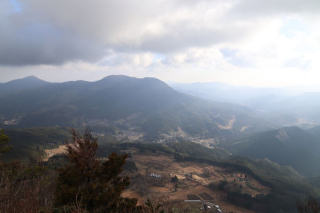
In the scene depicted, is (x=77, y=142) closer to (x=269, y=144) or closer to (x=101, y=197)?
(x=101, y=197)

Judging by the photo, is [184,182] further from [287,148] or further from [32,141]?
[287,148]

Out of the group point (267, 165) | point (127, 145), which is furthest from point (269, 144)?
point (127, 145)

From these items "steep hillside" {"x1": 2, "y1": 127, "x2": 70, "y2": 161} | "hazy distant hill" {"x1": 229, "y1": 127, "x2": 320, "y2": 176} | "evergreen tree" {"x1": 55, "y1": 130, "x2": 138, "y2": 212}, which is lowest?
"hazy distant hill" {"x1": 229, "y1": 127, "x2": 320, "y2": 176}

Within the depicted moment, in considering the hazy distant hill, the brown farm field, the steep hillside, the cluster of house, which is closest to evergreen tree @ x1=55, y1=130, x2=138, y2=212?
the brown farm field

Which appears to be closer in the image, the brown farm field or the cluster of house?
the brown farm field

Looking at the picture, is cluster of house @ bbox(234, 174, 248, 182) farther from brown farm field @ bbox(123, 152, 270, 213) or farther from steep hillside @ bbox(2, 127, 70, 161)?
steep hillside @ bbox(2, 127, 70, 161)

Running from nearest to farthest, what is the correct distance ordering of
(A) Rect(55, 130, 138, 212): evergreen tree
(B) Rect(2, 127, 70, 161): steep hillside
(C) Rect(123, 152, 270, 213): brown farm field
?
(A) Rect(55, 130, 138, 212): evergreen tree, (C) Rect(123, 152, 270, 213): brown farm field, (B) Rect(2, 127, 70, 161): steep hillside

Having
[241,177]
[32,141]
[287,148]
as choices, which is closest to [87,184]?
[241,177]

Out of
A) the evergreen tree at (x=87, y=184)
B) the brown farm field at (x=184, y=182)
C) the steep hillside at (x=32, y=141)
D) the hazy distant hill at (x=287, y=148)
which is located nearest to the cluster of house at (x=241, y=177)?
the brown farm field at (x=184, y=182)

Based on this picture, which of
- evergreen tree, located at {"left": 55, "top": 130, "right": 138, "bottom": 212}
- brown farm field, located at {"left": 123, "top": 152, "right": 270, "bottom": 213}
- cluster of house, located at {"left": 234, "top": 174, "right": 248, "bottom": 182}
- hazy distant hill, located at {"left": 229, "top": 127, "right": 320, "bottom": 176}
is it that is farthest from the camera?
hazy distant hill, located at {"left": 229, "top": 127, "right": 320, "bottom": 176}
